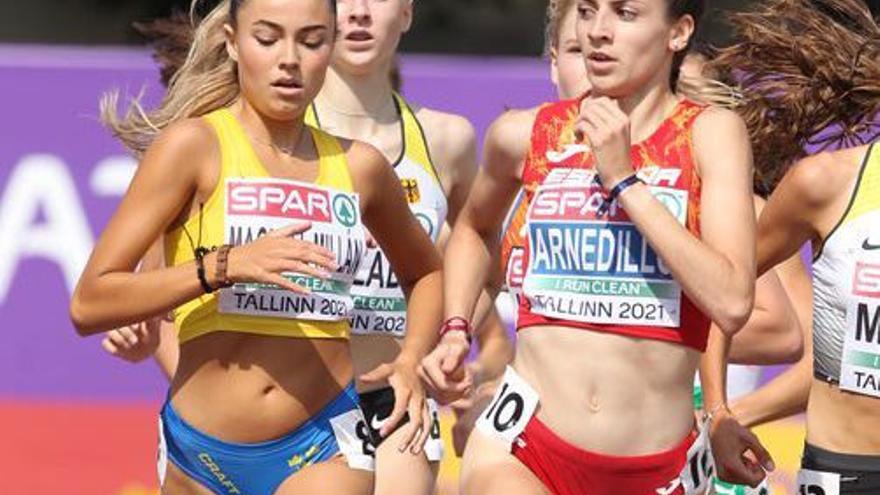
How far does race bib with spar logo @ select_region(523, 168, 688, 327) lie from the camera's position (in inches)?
249

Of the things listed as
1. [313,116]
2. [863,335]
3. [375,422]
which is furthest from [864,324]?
[313,116]

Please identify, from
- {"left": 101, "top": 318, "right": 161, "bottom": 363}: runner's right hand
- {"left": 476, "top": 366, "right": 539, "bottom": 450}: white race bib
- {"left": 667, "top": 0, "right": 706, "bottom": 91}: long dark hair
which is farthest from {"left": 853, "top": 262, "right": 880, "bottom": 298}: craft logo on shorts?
{"left": 101, "top": 318, "right": 161, "bottom": 363}: runner's right hand

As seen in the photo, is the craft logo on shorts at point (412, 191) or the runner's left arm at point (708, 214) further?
the craft logo on shorts at point (412, 191)

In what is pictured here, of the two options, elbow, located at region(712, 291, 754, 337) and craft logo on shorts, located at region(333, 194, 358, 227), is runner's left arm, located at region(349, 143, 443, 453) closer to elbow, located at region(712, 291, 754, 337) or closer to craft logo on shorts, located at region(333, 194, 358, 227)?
craft logo on shorts, located at region(333, 194, 358, 227)

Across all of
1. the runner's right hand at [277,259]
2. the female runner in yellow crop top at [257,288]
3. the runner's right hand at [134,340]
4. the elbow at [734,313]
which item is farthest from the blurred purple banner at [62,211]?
the runner's right hand at [277,259]

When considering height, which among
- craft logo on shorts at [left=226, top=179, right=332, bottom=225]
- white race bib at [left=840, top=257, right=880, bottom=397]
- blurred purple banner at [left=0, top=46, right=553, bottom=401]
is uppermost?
craft logo on shorts at [left=226, top=179, right=332, bottom=225]

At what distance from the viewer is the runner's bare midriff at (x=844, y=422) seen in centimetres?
641

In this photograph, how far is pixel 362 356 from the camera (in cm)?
789

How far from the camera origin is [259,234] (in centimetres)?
636

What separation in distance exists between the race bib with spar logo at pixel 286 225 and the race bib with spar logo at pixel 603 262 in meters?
0.53

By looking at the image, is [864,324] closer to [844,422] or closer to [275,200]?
[844,422]

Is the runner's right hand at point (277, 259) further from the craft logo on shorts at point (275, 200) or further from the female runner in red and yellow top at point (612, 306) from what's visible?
the female runner in red and yellow top at point (612, 306)

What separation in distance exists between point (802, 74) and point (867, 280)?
938 mm

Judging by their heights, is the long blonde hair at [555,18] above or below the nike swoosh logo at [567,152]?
below
